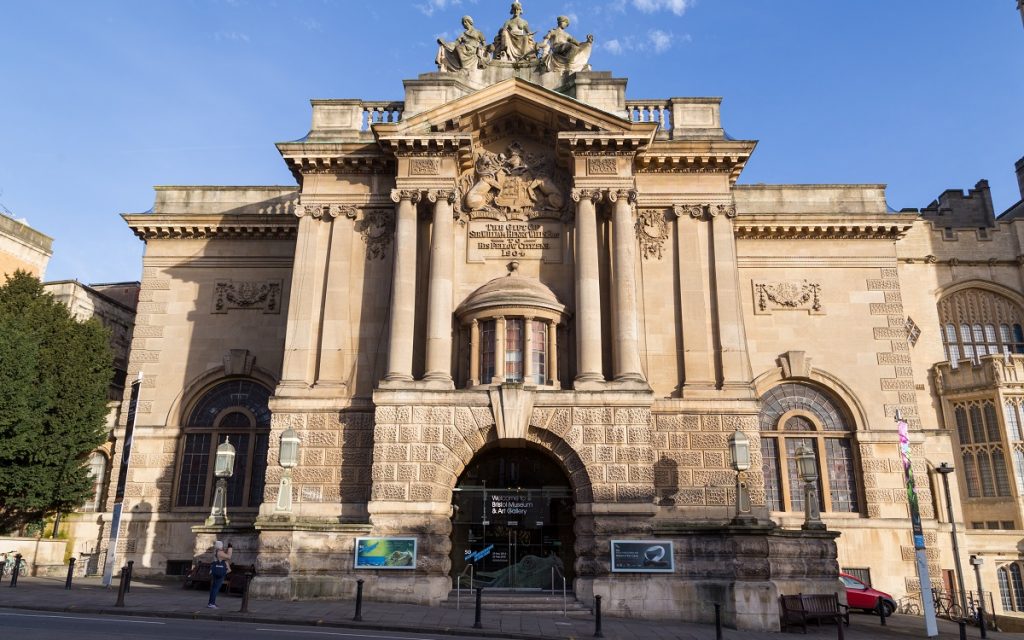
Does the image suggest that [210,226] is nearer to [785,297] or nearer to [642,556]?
[642,556]

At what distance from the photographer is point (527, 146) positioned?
91.3 ft

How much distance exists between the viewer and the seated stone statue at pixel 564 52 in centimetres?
2844

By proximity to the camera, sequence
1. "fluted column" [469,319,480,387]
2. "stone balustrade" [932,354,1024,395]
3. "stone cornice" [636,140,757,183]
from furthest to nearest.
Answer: "stone balustrade" [932,354,1024,395] → "stone cornice" [636,140,757,183] → "fluted column" [469,319,480,387]

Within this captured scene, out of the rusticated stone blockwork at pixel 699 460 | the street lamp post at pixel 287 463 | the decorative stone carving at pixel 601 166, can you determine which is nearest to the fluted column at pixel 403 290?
the street lamp post at pixel 287 463

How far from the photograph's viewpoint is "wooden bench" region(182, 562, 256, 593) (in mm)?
22438

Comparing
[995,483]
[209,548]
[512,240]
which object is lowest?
[209,548]

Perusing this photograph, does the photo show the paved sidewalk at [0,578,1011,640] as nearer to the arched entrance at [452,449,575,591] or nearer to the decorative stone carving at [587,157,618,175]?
the arched entrance at [452,449,575,591]

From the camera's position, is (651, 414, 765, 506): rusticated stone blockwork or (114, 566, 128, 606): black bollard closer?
(114, 566, 128, 606): black bollard

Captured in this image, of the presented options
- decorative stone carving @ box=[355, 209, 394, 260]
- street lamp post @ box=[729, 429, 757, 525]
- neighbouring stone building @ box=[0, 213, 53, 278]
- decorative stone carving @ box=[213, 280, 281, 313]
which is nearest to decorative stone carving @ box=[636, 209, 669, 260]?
street lamp post @ box=[729, 429, 757, 525]

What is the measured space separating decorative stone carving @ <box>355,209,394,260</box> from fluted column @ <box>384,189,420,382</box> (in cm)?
71

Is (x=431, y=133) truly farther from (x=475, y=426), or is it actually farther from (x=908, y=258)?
(x=908, y=258)

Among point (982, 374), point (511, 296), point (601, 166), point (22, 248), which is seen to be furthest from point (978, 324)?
point (22, 248)

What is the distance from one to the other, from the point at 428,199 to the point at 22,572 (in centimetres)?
1968

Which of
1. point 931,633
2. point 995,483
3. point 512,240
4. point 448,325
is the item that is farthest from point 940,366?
point 448,325
